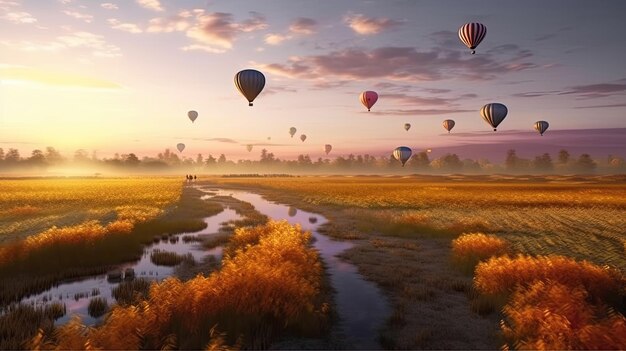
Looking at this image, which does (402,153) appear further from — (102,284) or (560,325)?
(560,325)

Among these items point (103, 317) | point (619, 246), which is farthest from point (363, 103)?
point (103, 317)

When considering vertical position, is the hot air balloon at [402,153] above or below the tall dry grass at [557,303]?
above

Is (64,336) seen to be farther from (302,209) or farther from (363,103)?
(363,103)

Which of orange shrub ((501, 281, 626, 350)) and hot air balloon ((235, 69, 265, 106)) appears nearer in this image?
orange shrub ((501, 281, 626, 350))

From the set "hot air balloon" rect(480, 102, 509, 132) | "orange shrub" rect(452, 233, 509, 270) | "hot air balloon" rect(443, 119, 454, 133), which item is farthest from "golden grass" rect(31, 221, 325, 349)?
"hot air balloon" rect(443, 119, 454, 133)

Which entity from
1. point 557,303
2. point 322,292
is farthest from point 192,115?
point 557,303

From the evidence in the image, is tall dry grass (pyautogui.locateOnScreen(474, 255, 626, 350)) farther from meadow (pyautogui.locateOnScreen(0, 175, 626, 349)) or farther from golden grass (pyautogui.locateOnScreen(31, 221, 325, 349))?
golden grass (pyautogui.locateOnScreen(31, 221, 325, 349))

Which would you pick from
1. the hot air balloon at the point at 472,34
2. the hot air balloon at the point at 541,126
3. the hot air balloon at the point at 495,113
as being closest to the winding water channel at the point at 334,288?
the hot air balloon at the point at 472,34

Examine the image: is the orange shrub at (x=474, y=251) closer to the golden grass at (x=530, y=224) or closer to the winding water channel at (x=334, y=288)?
the golden grass at (x=530, y=224)
